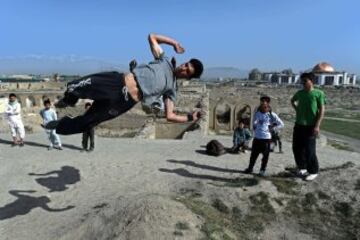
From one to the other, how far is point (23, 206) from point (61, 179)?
1469 mm

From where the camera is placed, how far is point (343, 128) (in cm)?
4959

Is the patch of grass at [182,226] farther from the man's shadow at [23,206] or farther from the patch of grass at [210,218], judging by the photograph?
the man's shadow at [23,206]

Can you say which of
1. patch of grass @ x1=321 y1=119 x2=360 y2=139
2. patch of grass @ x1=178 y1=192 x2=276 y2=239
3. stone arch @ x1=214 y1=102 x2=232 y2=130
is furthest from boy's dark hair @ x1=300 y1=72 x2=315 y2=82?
patch of grass @ x1=321 y1=119 x2=360 y2=139

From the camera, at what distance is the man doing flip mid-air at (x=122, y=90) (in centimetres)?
549

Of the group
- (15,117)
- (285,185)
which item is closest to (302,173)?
(285,185)

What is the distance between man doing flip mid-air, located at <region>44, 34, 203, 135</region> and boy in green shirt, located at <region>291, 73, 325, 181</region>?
3.98 meters

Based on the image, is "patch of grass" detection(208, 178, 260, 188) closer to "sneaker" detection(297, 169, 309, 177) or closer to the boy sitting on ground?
"sneaker" detection(297, 169, 309, 177)

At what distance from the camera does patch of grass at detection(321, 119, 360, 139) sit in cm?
4519

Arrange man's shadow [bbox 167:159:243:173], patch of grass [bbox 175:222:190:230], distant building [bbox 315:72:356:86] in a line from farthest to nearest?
distant building [bbox 315:72:356:86] < man's shadow [bbox 167:159:243:173] < patch of grass [bbox 175:222:190:230]

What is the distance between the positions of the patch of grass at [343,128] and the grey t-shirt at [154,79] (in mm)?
40266

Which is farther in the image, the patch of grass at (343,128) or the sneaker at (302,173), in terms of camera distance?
the patch of grass at (343,128)

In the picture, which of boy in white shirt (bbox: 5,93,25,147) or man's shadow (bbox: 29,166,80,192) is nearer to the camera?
man's shadow (bbox: 29,166,80,192)

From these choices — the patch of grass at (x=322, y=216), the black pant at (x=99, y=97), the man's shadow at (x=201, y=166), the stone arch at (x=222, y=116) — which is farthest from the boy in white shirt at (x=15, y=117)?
the stone arch at (x=222, y=116)

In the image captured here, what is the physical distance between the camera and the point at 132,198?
309 inches
